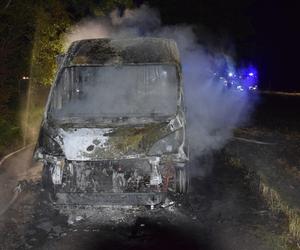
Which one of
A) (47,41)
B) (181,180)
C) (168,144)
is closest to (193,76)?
(47,41)

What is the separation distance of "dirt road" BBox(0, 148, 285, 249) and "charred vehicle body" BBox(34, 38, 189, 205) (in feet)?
1.12

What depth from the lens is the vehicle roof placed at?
7.70m

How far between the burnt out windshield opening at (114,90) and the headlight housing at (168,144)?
0.82 meters

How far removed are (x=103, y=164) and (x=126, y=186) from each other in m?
0.47

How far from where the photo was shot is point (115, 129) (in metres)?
6.60

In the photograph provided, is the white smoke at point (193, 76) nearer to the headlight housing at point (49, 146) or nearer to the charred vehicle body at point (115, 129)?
the charred vehicle body at point (115, 129)

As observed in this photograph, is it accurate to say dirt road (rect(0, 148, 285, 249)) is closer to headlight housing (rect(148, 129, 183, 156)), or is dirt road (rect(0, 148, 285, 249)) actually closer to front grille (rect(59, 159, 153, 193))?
front grille (rect(59, 159, 153, 193))

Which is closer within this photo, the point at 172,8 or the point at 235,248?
the point at 235,248

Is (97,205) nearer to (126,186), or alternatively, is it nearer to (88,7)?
(126,186)

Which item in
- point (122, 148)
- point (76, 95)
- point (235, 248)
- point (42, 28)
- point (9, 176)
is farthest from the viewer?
point (42, 28)

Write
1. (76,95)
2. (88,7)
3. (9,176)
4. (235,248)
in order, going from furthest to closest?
(88,7) < (9,176) < (76,95) < (235,248)

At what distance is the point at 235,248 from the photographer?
18.4ft

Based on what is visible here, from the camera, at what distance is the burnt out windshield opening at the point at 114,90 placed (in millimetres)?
7434

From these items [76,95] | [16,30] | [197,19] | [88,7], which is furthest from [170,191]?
[197,19]
